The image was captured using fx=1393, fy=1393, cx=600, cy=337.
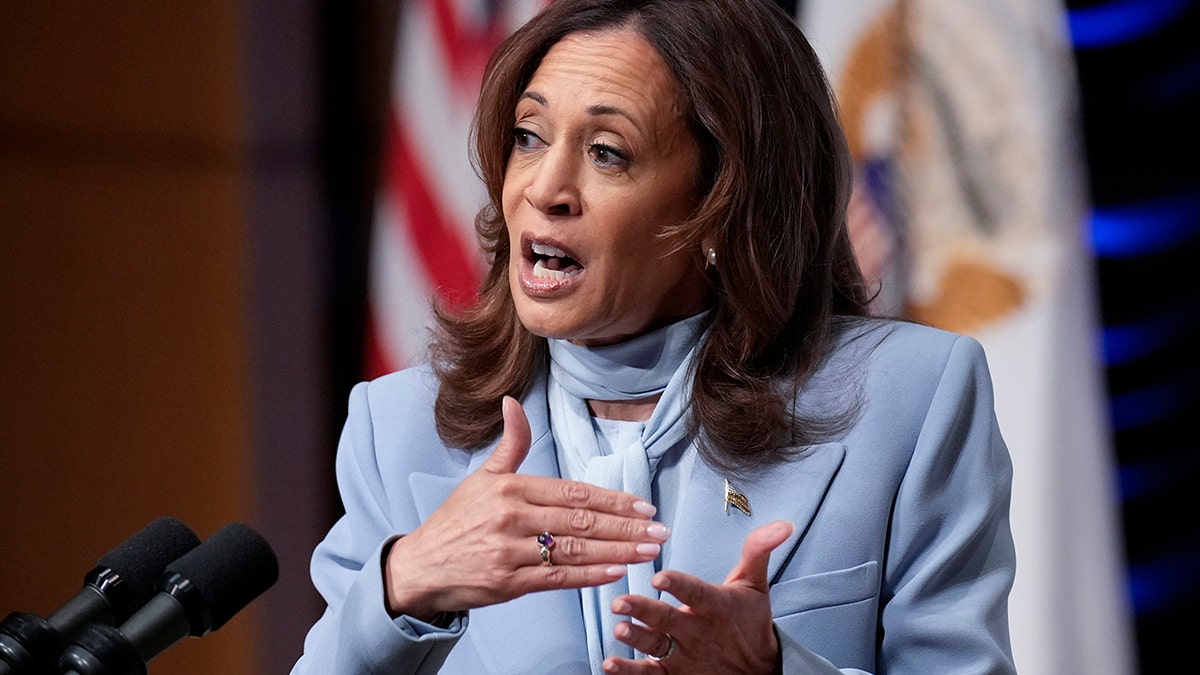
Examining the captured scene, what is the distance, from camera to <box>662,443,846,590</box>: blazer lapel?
63.5 inches

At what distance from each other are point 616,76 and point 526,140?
0.51ft

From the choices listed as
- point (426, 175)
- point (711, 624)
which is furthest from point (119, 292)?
point (711, 624)

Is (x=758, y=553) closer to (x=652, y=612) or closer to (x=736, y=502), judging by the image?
(x=652, y=612)

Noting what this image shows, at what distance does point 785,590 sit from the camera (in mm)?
1582

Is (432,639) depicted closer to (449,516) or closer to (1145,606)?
(449,516)

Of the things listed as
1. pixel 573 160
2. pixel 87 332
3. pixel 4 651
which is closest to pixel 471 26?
pixel 87 332

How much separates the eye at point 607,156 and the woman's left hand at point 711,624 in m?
0.54

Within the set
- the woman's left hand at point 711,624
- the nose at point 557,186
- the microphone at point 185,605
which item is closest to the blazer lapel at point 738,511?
the woman's left hand at point 711,624

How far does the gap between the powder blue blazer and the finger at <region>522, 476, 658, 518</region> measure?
0.73ft

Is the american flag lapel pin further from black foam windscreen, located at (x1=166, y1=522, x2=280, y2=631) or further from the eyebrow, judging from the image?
black foam windscreen, located at (x1=166, y1=522, x2=280, y2=631)

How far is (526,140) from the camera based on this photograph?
5.78 feet

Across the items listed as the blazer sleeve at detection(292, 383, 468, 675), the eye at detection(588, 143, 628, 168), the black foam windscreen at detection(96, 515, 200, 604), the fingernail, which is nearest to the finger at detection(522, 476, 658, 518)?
the fingernail

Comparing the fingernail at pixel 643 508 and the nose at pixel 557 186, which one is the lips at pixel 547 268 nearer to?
the nose at pixel 557 186

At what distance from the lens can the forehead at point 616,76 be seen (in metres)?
1.68
